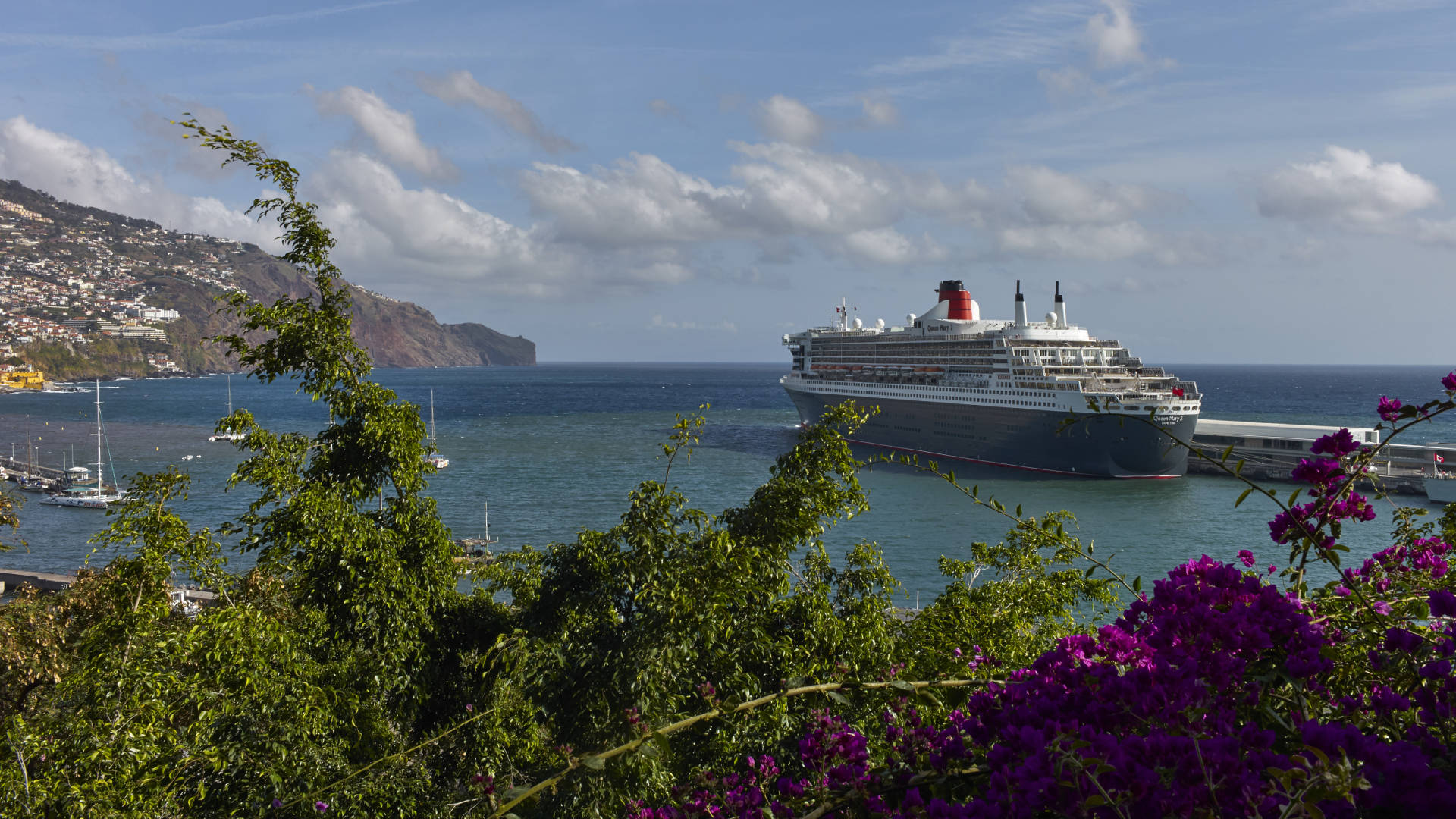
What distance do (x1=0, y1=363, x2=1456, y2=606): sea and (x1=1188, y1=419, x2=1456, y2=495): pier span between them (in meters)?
1.27

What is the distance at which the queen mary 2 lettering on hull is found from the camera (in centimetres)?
4041

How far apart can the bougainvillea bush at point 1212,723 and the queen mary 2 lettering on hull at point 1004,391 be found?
3152 centimetres

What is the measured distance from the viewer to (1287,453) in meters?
43.5

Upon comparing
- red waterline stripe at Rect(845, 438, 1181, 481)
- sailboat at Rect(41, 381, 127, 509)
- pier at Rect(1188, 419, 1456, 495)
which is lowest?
sailboat at Rect(41, 381, 127, 509)

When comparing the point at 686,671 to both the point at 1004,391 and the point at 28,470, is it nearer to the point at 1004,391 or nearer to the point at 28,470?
the point at 1004,391

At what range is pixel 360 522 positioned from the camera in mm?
5793

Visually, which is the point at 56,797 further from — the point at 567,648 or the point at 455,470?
the point at 455,470

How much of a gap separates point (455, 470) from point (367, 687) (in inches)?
1738

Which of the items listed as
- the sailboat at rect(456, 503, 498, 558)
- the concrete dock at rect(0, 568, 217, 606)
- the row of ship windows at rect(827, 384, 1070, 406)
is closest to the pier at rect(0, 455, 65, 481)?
the concrete dock at rect(0, 568, 217, 606)

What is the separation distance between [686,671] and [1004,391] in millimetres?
43618

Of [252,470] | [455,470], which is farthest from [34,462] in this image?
[252,470]

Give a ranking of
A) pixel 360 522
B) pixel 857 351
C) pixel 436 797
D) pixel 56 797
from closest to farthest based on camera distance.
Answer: pixel 56 797
pixel 436 797
pixel 360 522
pixel 857 351

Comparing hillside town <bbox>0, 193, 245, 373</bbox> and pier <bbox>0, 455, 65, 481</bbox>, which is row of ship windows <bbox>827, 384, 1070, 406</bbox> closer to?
pier <bbox>0, 455, 65, 481</bbox>

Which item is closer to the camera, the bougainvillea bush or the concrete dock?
the bougainvillea bush
